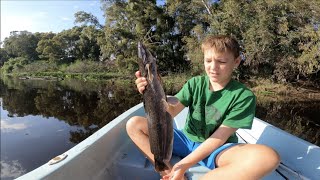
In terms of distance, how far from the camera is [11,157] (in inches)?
255

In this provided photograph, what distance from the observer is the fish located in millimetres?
1865

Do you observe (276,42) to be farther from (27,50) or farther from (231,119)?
(27,50)

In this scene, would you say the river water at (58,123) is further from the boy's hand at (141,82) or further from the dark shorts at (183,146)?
the boy's hand at (141,82)

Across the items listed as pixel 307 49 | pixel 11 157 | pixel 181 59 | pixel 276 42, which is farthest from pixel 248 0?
pixel 11 157

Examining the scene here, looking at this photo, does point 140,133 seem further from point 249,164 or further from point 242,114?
point 249,164

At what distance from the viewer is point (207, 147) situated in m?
2.06

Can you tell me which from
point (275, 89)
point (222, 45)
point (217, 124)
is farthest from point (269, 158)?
point (275, 89)

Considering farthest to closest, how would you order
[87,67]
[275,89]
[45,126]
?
[87,67] → [275,89] → [45,126]

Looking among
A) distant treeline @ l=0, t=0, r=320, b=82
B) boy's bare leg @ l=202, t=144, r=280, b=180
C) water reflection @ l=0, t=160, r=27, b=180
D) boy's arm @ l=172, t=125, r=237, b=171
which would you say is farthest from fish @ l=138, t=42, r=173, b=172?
distant treeline @ l=0, t=0, r=320, b=82

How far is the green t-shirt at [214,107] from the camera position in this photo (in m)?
2.17

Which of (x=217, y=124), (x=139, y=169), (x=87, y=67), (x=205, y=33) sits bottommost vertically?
(x=87, y=67)

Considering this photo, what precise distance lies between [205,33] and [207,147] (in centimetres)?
1884

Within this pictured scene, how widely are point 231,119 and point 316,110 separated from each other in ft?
33.6

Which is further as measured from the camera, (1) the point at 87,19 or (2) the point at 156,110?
(1) the point at 87,19
